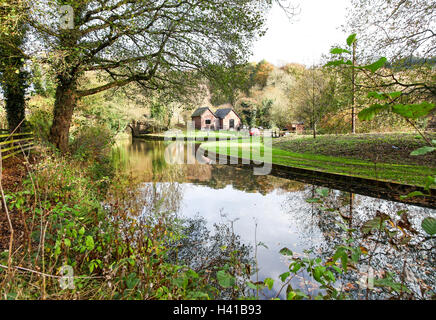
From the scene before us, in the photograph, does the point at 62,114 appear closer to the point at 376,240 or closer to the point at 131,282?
the point at 131,282

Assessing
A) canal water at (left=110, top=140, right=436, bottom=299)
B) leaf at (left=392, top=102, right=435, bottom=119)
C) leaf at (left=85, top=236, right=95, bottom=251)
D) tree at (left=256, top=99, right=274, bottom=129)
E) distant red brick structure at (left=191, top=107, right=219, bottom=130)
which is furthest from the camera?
distant red brick structure at (left=191, top=107, right=219, bottom=130)

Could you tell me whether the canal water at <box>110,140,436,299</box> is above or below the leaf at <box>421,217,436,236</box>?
below

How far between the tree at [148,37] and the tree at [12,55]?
34.1 inches

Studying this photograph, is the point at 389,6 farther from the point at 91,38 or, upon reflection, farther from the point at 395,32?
the point at 91,38

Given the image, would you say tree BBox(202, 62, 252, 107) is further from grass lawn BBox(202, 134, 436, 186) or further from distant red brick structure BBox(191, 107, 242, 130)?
distant red brick structure BBox(191, 107, 242, 130)

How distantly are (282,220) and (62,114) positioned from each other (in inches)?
393

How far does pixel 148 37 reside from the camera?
993 cm

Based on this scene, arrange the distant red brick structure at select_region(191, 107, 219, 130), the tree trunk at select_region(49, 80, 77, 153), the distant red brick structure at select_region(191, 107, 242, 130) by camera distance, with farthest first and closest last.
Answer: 1. the distant red brick structure at select_region(191, 107, 242, 130)
2. the distant red brick structure at select_region(191, 107, 219, 130)
3. the tree trunk at select_region(49, 80, 77, 153)

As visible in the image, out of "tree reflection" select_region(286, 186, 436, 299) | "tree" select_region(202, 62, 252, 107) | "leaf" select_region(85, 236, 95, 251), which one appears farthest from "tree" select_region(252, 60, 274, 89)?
"leaf" select_region(85, 236, 95, 251)

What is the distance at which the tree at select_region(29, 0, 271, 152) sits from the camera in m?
7.79

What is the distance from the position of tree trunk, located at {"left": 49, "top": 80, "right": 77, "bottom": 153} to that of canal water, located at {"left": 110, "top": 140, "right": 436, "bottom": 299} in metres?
4.14

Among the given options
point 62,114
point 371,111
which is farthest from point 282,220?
point 62,114

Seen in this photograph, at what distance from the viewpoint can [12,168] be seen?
8297 mm
